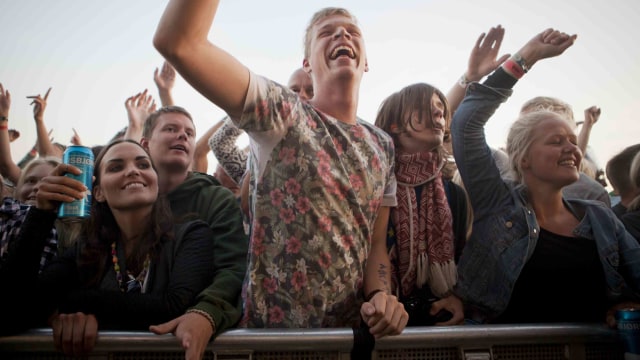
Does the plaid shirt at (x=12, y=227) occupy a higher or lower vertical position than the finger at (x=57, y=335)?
higher

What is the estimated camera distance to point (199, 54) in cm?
140

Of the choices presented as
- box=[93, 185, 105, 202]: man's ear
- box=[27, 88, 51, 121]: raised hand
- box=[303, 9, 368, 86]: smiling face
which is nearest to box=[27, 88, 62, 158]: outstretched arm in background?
box=[27, 88, 51, 121]: raised hand

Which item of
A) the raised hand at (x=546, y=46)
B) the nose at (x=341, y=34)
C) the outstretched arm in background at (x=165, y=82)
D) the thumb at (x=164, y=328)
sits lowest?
the thumb at (x=164, y=328)

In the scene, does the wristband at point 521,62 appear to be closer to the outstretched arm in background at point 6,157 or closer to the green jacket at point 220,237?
the green jacket at point 220,237

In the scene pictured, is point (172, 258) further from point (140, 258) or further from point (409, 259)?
point (409, 259)

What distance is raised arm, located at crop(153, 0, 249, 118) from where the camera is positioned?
1361mm

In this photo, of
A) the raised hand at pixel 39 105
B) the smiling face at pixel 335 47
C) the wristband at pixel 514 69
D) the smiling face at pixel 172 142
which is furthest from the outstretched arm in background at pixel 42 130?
the wristband at pixel 514 69

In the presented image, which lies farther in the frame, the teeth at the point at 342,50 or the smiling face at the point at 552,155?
the smiling face at the point at 552,155

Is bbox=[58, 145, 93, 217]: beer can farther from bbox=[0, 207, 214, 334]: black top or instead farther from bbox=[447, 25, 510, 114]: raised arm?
bbox=[447, 25, 510, 114]: raised arm

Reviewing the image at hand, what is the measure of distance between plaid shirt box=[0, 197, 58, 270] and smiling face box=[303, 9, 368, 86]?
1.56 meters

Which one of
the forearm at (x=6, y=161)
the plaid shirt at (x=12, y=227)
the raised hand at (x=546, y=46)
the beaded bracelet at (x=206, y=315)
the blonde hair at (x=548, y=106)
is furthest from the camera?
the forearm at (x=6, y=161)

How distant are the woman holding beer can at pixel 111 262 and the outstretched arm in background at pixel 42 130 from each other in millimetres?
2403

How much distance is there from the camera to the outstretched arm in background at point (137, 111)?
4.00 metres

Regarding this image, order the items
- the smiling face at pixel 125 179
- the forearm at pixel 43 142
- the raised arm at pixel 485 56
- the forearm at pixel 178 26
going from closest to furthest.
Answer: the forearm at pixel 178 26, the smiling face at pixel 125 179, the raised arm at pixel 485 56, the forearm at pixel 43 142
